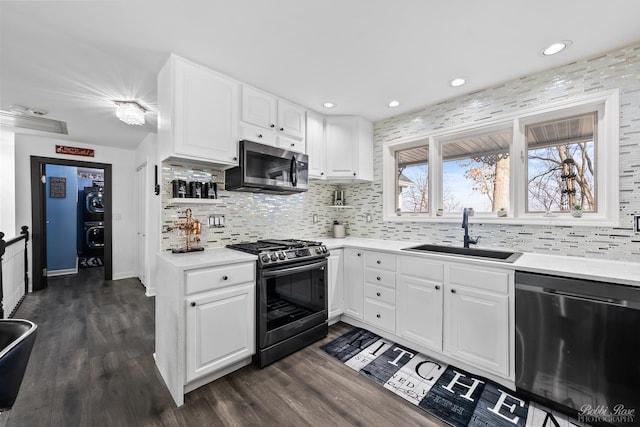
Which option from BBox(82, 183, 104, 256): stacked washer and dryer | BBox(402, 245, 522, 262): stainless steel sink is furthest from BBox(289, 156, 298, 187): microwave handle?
BBox(82, 183, 104, 256): stacked washer and dryer

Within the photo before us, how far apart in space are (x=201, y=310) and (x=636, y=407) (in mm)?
2519

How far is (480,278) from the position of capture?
1900mm

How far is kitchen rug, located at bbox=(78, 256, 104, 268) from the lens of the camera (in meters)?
5.92

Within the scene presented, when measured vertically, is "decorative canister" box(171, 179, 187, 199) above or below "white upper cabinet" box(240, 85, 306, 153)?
below

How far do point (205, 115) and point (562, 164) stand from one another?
3.01m

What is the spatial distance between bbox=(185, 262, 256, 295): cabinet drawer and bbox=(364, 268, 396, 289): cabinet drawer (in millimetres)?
1175

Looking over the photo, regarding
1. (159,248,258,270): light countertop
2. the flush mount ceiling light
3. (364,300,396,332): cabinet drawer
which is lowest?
(364,300,396,332): cabinet drawer

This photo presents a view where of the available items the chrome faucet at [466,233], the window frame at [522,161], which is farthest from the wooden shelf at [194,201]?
the chrome faucet at [466,233]

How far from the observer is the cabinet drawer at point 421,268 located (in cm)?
212

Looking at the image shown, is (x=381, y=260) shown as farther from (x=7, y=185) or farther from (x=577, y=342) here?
(x=7, y=185)

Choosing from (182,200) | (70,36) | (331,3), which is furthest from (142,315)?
(331,3)

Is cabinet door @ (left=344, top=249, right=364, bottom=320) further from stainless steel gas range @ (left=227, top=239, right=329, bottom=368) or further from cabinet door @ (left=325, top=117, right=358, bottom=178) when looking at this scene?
cabinet door @ (left=325, top=117, right=358, bottom=178)

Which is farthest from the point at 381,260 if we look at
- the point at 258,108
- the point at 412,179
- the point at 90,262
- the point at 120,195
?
the point at 90,262

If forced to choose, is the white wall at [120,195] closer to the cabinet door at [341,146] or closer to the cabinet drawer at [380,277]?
the cabinet door at [341,146]
